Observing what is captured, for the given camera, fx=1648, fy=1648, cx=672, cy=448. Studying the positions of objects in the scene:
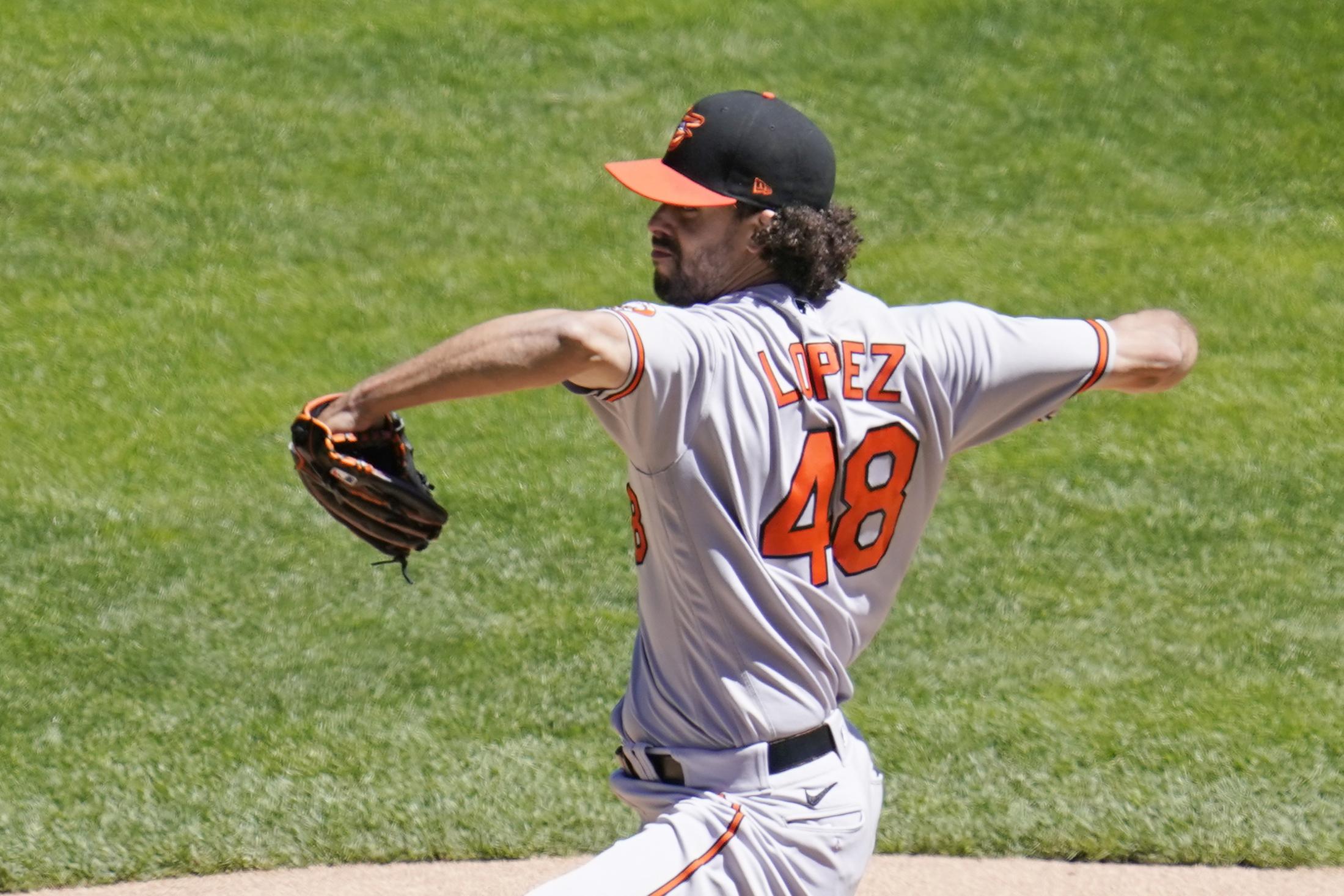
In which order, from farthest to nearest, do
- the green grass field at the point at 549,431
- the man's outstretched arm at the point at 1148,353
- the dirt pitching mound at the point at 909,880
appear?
the green grass field at the point at 549,431 < the dirt pitching mound at the point at 909,880 < the man's outstretched arm at the point at 1148,353

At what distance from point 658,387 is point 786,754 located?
72 centimetres

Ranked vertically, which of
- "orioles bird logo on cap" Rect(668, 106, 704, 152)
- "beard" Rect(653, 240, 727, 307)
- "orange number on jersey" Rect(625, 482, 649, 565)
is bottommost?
"orange number on jersey" Rect(625, 482, 649, 565)

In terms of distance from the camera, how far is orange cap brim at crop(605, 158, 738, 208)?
2900mm

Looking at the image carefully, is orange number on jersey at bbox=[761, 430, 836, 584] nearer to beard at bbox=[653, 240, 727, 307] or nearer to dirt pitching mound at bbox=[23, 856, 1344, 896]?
beard at bbox=[653, 240, 727, 307]

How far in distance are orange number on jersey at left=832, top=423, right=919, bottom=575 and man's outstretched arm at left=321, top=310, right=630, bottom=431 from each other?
1.80 feet

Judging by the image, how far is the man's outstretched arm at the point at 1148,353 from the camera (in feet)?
10.1

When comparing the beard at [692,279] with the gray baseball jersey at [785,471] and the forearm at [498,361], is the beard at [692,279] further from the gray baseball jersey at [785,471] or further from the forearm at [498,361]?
the forearm at [498,361]

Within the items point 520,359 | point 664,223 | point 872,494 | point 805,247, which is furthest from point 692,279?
point 520,359

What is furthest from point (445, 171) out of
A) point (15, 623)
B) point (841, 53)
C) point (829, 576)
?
point (829, 576)

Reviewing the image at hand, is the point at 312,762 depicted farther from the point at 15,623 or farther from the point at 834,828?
the point at 834,828

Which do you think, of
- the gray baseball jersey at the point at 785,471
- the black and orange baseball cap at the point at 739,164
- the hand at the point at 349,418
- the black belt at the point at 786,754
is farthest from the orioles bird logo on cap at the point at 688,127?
the black belt at the point at 786,754

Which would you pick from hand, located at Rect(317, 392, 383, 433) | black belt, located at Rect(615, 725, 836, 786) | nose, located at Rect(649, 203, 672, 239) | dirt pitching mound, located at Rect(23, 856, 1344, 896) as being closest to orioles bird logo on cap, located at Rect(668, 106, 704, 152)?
nose, located at Rect(649, 203, 672, 239)

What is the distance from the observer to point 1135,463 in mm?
7102

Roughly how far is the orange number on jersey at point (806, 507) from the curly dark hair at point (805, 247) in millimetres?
293
